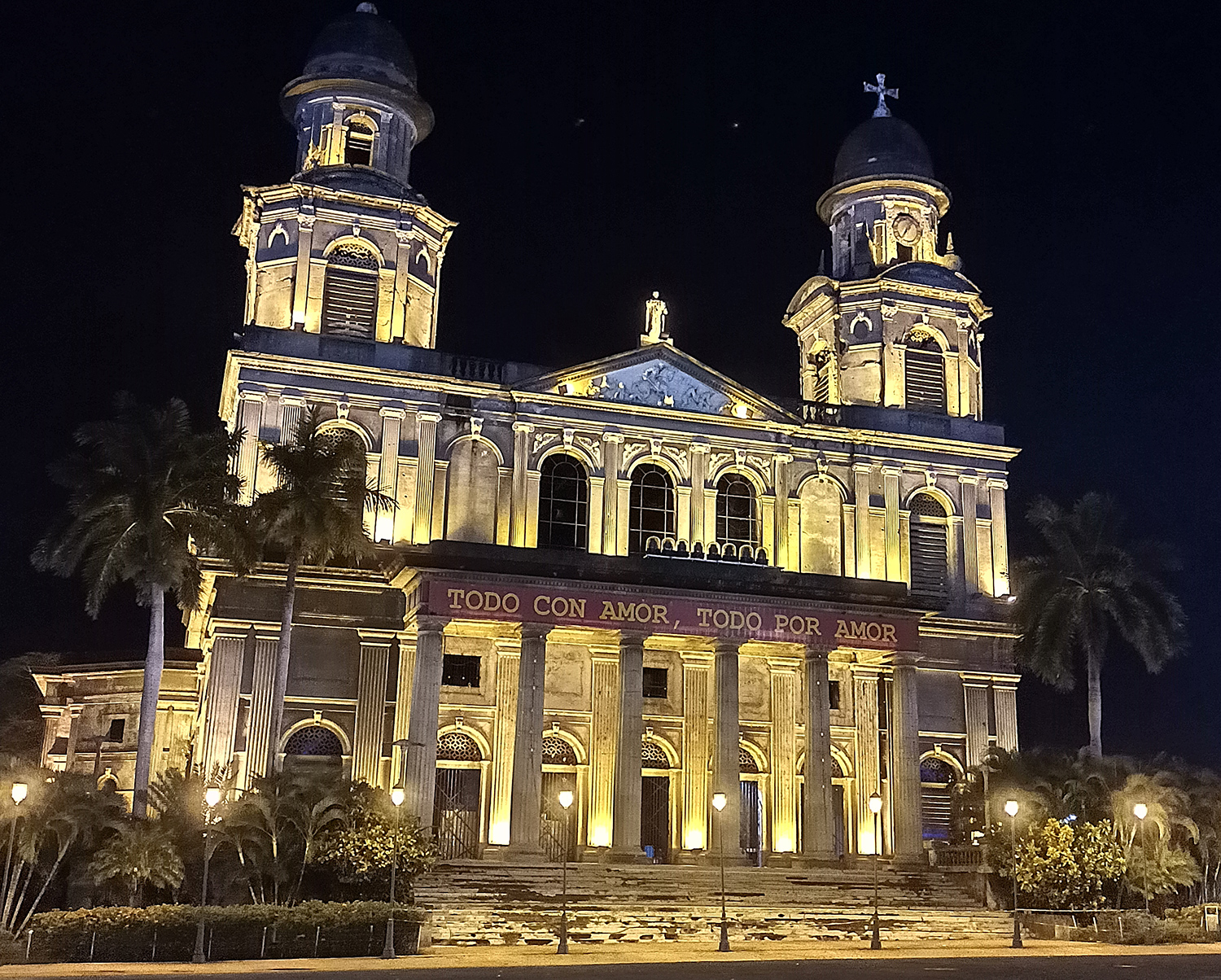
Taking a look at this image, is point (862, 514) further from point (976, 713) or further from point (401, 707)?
point (401, 707)

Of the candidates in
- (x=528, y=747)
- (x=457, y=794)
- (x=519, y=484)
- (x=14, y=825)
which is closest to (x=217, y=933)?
(x=14, y=825)

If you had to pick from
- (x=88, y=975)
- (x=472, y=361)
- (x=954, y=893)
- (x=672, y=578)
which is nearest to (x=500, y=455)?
(x=472, y=361)

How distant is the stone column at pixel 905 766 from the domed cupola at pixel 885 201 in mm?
17154

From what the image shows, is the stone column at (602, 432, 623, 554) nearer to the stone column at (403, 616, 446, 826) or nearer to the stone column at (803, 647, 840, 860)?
the stone column at (803, 647, 840, 860)

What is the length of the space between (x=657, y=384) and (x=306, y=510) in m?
13.9

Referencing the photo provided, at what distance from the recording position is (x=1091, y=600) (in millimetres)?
45844

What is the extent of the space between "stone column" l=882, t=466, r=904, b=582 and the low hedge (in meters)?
23.2

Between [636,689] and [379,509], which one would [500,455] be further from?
[636,689]

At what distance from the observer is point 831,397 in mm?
52562

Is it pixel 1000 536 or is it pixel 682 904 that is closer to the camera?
pixel 682 904

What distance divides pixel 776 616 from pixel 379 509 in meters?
12.4

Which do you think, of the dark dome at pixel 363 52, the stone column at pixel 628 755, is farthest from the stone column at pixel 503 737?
the dark dome at pixel 363 52

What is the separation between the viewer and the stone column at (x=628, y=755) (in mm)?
38562

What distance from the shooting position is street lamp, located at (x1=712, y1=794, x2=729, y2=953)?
1206 inches
